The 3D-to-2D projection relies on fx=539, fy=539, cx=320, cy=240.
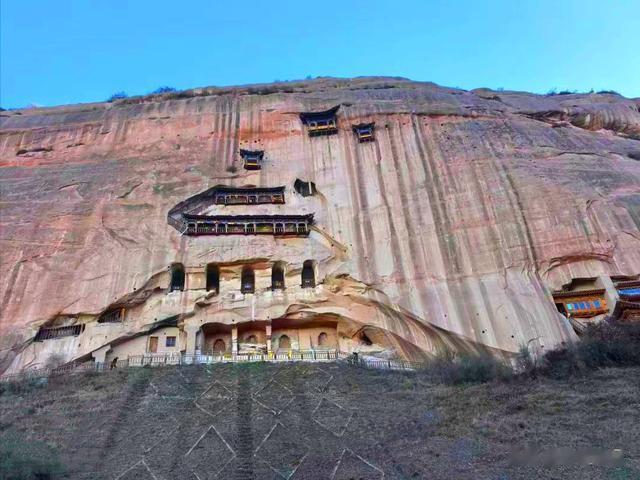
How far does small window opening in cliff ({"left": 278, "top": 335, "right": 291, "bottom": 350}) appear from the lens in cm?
2367

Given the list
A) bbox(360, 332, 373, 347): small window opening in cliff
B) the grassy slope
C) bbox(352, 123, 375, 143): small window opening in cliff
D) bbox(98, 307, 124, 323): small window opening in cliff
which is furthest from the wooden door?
bbox(352, 123, 375, 143): small window opening in cliff

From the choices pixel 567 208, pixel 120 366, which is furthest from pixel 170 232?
pixel 567 208

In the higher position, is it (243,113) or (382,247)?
(243,113)

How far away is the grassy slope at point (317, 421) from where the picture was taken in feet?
39.1

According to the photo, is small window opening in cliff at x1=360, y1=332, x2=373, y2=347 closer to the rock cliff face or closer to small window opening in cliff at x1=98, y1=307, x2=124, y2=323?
the rock cliff face

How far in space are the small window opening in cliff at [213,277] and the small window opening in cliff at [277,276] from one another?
246 centimetres

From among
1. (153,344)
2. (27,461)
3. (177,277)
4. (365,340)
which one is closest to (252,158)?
(177,277)

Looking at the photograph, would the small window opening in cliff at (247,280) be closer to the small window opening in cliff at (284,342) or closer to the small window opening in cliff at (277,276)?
the small window opening in cliff at (277,276)

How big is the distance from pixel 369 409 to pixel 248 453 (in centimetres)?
383

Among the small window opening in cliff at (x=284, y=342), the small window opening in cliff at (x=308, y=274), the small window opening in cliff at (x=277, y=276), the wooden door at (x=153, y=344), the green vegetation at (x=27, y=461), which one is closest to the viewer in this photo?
the green vegetation at (x=27, y=461)

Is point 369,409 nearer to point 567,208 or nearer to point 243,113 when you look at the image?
point 567,208

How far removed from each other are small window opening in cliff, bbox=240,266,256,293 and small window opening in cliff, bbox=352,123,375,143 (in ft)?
30.4

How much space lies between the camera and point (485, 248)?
2253 centimetres

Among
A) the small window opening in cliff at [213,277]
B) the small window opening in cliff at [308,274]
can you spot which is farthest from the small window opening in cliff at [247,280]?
the small window opening in cliff at [308,274]
